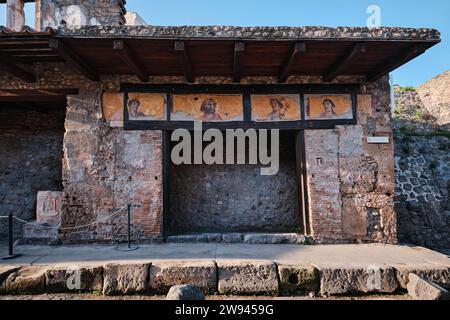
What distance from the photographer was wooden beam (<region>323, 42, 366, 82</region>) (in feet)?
14.8

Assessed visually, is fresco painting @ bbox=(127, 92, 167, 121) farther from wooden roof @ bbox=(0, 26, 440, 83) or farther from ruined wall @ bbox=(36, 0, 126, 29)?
ruined wall @ bbox=(36, 0, 126, 29)

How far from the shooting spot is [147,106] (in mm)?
5488

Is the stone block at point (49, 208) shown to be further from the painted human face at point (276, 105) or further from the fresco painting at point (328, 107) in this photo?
the fresco painting at point (328, 107)

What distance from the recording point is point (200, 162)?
6508 millimetres

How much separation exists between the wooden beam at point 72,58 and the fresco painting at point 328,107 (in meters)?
4.18

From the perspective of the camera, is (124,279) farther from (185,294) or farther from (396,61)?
(396,61)

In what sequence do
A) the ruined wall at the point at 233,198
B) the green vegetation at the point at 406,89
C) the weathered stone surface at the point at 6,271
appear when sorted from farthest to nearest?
the green vegetation at the point at 406,89 < the ruined wall at the point at 233,198 < the weathered stone surface at the point at 6,271

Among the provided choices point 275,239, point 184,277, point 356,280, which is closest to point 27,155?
point 184,277

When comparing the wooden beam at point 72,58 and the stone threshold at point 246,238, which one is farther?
the stone threshold at point 246,238

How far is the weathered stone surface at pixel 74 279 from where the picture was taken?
360 centimetres

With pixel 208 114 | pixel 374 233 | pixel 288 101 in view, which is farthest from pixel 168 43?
pixel 374 233

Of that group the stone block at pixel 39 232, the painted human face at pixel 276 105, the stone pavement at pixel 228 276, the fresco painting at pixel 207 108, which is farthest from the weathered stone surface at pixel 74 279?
the painted human face at pixel 276 105
